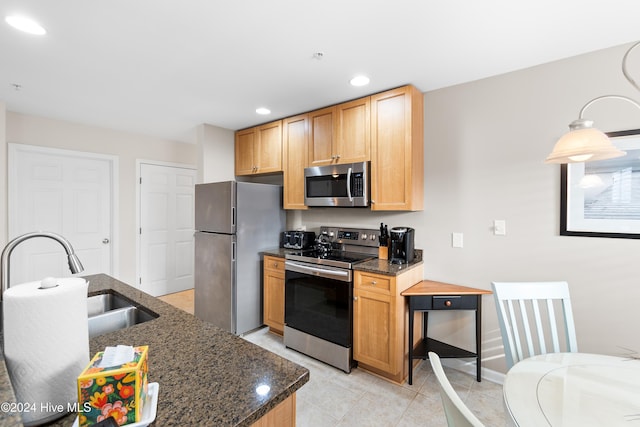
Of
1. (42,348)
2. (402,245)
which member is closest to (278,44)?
(402,245)

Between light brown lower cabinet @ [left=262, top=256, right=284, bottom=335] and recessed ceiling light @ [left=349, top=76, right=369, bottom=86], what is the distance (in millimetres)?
1773

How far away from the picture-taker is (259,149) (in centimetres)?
363

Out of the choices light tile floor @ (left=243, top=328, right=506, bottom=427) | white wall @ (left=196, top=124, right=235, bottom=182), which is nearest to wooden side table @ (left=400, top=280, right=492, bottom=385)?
light tile floor @ (left=243, top=328, right=506, bottom=427)

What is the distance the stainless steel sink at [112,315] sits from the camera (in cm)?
138

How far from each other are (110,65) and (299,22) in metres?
1.50

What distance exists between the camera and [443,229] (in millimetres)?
2594

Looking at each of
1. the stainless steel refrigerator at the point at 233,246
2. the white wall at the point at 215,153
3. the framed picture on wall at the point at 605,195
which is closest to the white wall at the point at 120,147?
the white wall at the point at 215,153

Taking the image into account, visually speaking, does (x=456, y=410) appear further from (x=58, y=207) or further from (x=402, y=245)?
(x=58, y=207)

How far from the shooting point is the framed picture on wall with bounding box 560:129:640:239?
6.11ft

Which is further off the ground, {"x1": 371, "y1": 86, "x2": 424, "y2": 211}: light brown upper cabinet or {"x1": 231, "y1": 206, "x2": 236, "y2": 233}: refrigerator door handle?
{"x1": 371, "y1": 86, "x2": 424, "y2": 211}: light brown upper cabinet

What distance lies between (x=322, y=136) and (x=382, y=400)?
2308mm

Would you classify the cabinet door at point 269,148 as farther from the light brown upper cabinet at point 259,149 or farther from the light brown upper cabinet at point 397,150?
the light brown upper cabinet at point 397,150

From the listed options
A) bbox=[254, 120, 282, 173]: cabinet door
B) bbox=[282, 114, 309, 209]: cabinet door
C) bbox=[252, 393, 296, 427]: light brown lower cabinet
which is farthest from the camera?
bbox=[254, 120, 282, 173]: cabinet door

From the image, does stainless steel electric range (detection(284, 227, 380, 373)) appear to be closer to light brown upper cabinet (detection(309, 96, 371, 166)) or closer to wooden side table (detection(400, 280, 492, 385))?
wooden side table (detection(400, 280, 492, 385))
